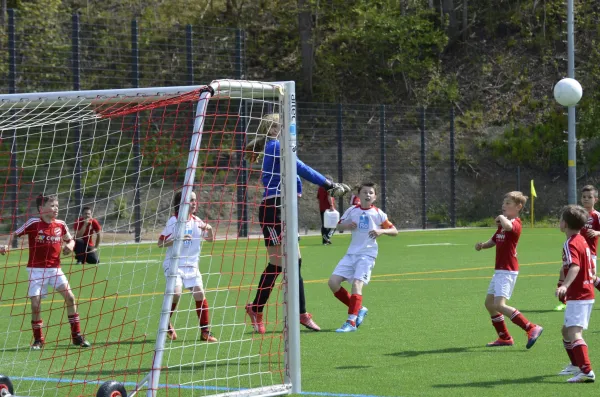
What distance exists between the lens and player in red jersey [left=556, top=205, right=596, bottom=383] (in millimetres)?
7125

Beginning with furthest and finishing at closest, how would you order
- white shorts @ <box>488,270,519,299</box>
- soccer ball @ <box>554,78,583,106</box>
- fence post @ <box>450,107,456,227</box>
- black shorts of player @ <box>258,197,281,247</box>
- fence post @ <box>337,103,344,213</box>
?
fence post @ <box>450,107,456,227</box>
fence post @ <box>337,103,344,213</box>
soccer ball @ <box>554,78,583,106</box>
white shorts @ <box>488,270,519,299</box>
black shorts of player @ <box>258,197,281,247</box>

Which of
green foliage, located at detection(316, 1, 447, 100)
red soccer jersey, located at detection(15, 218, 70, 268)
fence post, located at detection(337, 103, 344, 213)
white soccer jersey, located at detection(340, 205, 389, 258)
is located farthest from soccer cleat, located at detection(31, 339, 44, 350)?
green foliage, located at detection(316, 1, 447, 100)

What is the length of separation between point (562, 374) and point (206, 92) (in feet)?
11.3

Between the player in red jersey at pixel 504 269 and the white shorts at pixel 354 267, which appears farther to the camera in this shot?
the white shorts at pixel 354 267

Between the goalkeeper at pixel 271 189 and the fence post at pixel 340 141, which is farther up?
the fence post at pixel 340 141

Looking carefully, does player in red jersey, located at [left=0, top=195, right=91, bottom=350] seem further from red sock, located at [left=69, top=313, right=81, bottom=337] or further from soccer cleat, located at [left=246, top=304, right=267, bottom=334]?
soccer cleat, located at [left=246, top=304, right=267, bottom=334]

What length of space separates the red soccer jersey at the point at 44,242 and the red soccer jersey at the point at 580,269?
4.89 metres

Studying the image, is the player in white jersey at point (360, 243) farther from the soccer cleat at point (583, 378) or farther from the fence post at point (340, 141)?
the fence post at point (340, 141)

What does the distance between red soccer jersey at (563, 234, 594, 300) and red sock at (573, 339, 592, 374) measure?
1.23ft

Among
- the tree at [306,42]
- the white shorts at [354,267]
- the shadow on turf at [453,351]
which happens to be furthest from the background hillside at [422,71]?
the shadow on turf at [453,351]

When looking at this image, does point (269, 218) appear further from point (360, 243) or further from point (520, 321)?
point (520, 321)

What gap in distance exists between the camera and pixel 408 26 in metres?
39.8

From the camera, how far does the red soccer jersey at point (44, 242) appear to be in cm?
968

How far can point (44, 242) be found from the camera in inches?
381
